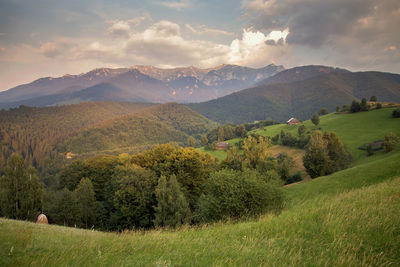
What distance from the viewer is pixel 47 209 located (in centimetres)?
3189

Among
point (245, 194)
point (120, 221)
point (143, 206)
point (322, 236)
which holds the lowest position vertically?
point (120, 221)

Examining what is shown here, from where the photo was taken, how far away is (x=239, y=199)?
19.0 meters

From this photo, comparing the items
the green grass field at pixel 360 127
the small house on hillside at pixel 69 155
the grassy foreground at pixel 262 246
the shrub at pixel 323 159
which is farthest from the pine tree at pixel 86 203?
the small house on hillside at pixel 69 155

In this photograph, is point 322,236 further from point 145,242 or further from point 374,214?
point 145,242

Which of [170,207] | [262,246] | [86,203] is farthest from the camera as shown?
[86,203]

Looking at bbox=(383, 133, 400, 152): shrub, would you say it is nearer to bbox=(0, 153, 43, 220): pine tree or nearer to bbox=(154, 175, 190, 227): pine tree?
bbox=(154, 175, 190, 227): pine tree

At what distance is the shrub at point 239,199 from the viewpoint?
18328 millimetres

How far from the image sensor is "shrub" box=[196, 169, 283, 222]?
722 inches

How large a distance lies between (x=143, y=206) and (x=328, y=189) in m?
26.1

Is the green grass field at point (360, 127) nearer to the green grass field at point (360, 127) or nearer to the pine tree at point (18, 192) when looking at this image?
the green grass field at point (360, 127)

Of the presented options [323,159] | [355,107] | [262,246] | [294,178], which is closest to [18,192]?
[262,246]

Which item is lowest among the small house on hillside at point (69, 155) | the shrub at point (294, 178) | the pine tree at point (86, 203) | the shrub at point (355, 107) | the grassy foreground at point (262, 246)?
the small house on hillside at point (69, 155)

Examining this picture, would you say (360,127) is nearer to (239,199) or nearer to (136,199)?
(239,199)

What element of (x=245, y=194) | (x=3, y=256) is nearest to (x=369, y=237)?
(x=3, y=256)
